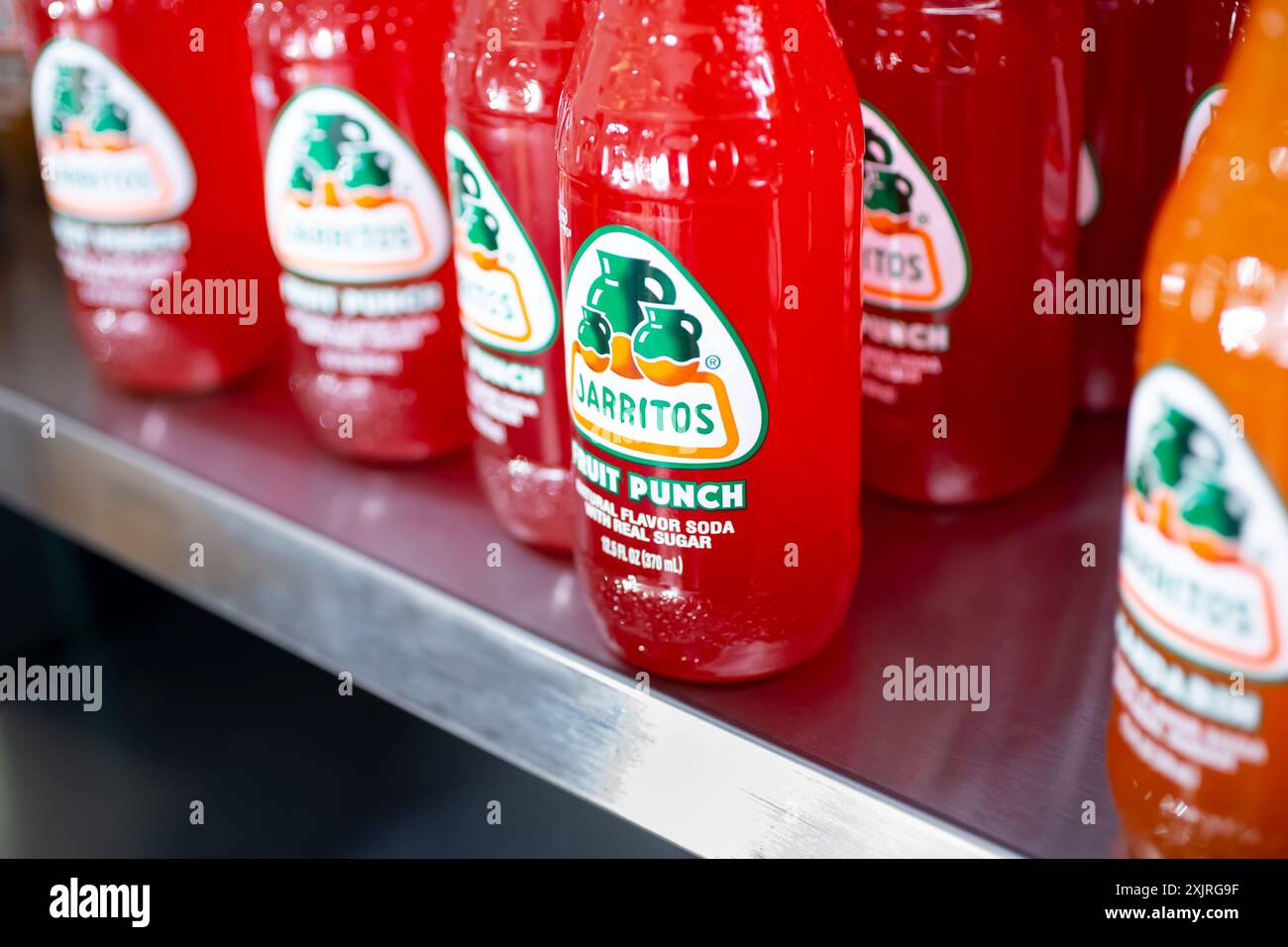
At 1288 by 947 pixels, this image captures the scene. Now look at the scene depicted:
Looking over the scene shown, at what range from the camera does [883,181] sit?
0.86 meters

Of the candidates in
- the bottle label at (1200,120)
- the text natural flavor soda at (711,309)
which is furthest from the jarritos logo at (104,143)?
the bottle label at (1200,120)

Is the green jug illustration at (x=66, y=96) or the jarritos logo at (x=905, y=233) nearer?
the jarritos logo at (x=905, y=233)

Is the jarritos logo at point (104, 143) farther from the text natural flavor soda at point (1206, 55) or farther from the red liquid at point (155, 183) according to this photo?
the text natural flavor soda at point (1206, 55)

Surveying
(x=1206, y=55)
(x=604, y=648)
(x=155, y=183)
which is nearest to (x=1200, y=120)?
(x=1206, y=55)

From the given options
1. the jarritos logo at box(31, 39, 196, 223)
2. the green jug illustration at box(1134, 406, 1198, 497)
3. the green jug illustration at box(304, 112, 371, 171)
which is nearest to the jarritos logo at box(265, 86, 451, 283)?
the green jug illustration at box(304, 112, 371, 171)

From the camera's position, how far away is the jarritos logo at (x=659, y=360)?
70cm

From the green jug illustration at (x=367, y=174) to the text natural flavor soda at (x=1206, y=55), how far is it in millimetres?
483

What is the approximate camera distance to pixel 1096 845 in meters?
0.67

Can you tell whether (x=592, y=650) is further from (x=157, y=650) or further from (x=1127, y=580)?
(x=157, y=650)

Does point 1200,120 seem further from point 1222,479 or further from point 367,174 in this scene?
point 367,174

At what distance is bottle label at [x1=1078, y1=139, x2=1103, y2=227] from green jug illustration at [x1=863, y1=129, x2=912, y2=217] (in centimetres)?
16

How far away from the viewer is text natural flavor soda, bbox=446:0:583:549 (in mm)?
819

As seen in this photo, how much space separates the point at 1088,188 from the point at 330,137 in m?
0.49
